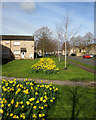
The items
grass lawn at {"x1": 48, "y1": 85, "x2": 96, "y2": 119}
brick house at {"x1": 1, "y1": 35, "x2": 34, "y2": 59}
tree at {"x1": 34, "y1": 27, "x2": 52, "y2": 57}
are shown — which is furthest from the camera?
tree at {"x1": 34, "y1": 27, "x2": 52, "y2": 57}

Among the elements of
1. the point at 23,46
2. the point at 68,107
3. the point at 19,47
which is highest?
the point at 23,46

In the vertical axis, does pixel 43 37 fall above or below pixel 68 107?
above

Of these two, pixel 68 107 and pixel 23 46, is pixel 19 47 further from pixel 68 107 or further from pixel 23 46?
pixel 68 107

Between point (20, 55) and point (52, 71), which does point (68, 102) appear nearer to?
point (52, 71)

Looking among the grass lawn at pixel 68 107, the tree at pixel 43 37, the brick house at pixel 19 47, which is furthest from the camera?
the tree at pixel 43 37

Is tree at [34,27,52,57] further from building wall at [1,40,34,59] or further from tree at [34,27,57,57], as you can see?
building wall at [1,40,34,59]

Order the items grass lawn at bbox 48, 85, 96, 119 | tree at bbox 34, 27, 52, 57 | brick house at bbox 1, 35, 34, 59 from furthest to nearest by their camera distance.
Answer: tree at bbox 34, 27, 52, 57 → brick house at bbox 1, 35, 34, 59 → grass lawn at bbox 48, 85, 96, 119

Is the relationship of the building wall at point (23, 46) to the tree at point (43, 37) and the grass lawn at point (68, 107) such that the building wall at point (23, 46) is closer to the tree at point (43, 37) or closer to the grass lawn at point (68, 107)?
the tree at point (43, 37)

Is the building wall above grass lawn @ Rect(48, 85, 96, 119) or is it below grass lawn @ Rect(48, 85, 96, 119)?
above

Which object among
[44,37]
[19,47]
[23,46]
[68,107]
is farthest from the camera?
[44,37]

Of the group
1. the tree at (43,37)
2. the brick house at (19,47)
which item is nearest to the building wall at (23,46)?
the brick house at (19,47)

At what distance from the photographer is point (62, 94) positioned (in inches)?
190

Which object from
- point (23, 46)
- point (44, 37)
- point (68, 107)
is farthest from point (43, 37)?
point (68, 107)

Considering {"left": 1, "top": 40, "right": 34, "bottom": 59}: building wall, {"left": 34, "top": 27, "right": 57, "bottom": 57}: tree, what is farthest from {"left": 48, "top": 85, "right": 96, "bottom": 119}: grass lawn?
{"left": 34, "top": 27, "right": 57, "bottom": 57}: tree
